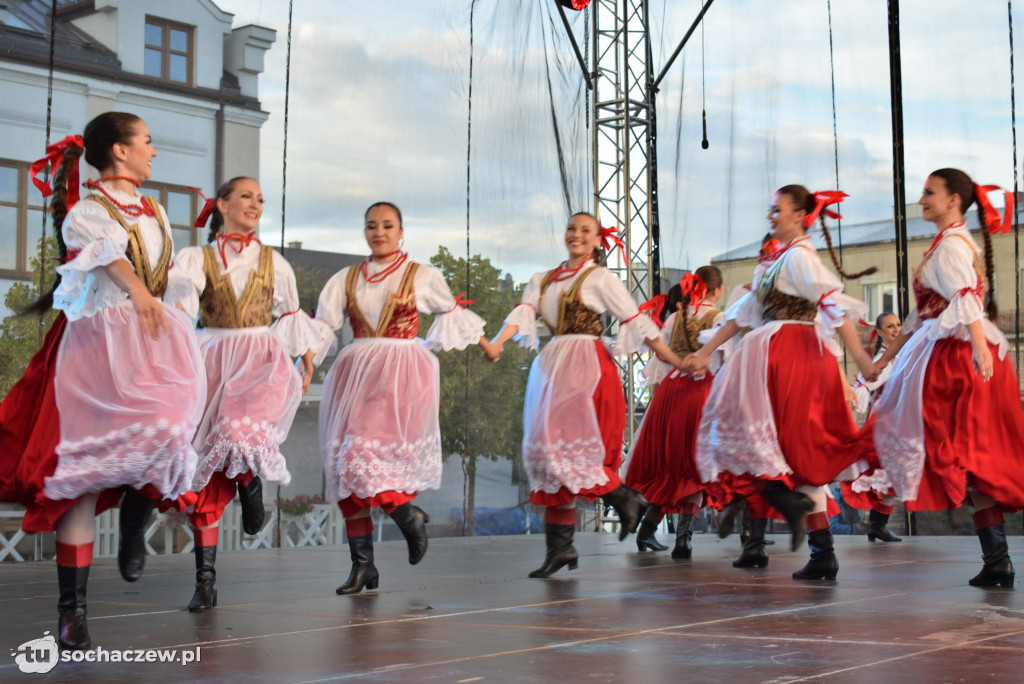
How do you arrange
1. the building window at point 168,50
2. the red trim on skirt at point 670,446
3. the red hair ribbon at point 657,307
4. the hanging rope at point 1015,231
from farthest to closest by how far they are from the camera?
1. the hanging rope at point 1015,231
2. the building window at point 168,50
3. the red trim on skirt at point 670,446
4. the red hair ribbon at point 657,307

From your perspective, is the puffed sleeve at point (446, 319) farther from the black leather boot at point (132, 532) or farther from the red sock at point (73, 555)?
the red sock at point (73, 555)

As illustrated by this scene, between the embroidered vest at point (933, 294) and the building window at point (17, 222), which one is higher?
the building window at point (17, 222)

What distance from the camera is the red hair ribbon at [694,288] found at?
15.9 ft

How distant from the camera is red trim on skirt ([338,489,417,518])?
3.46 metres

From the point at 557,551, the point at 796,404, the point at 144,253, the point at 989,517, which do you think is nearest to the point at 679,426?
the point at 557,551

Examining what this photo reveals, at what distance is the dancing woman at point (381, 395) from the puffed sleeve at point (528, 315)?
1.41ft

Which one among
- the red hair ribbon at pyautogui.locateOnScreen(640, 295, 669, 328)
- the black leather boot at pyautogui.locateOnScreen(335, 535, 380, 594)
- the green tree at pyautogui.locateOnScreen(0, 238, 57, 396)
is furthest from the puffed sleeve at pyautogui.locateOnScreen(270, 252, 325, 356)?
the green tree at pyautogui.locateOnScreen(0, 238, 57, 396)

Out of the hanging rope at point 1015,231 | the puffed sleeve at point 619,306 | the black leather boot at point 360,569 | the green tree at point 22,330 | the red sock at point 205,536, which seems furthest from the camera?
the hanging rope at point 1015,231

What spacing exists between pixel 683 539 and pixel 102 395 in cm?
294

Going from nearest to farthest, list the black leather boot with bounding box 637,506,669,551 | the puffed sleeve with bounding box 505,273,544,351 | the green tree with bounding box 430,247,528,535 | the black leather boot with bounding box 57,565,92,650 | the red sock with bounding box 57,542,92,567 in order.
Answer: the black leather boot with bounding box 57,565,92,650 < the red sock with bounding box 57,542,92,567 < the puffed sleeve with bounding box 505,273,544,351 < the black leather boot with bounding box 637,506,669,551 < the green tree with bounding box 430,247,528,535

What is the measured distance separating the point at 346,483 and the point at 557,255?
15.2 feet

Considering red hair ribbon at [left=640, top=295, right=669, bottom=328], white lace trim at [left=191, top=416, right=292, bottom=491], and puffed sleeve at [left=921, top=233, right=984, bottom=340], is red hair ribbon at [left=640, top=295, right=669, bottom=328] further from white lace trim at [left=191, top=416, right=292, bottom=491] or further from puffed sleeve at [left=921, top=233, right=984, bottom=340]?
white lace trim at [left=191, top=416, right=292, bottom=491]

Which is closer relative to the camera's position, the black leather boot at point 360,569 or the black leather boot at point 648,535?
the black leather boot at point 360,569

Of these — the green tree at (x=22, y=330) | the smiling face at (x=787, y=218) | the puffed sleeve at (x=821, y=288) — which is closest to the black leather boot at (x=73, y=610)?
the puffed sleeve at (x=821, y=288)
